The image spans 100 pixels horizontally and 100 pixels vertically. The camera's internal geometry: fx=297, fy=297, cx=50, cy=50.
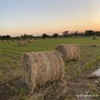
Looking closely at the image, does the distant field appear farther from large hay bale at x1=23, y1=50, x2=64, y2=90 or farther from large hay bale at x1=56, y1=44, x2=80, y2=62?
large hay bale at x1=23, y1=50, x2=64, y2=90

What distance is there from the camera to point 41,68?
10289 mm

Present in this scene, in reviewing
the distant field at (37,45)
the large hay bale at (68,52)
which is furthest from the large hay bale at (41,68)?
the distant field at (37,45)

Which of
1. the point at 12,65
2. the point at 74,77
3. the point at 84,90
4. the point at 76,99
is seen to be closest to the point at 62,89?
the point at 84,90

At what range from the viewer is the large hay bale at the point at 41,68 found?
994cm

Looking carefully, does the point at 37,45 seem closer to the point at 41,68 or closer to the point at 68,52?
the point at 68,52

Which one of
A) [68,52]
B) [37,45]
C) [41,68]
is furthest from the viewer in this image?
[37,45]

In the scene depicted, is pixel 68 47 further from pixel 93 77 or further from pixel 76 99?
pixel 76 99

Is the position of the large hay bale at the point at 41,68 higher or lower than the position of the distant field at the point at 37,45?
higher

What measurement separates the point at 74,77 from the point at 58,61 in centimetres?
127

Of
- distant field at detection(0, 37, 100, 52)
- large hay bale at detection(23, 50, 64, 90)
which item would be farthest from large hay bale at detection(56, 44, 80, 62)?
distant field at detection(0, 37, 100, 52)

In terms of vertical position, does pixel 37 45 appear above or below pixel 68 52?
below

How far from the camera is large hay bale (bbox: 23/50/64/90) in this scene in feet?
32.6

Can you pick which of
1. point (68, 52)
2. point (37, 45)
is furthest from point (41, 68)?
point (37, 45)

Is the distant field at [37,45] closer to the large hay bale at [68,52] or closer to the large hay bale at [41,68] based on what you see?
the large hay bale at [68,52]
